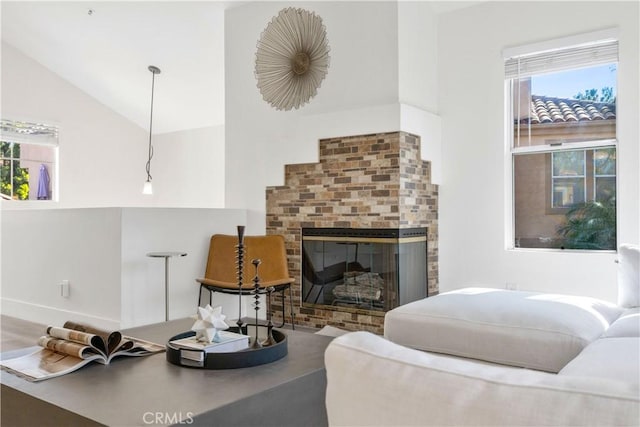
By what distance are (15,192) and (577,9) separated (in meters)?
6.70

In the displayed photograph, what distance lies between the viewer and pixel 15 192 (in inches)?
281

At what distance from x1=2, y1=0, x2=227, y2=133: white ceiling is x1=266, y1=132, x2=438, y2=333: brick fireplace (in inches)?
76.8

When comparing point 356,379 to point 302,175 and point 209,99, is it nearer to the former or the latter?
point 302,175

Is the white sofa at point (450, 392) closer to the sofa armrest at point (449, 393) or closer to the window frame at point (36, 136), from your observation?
the sofa armrest at point (449, 393)

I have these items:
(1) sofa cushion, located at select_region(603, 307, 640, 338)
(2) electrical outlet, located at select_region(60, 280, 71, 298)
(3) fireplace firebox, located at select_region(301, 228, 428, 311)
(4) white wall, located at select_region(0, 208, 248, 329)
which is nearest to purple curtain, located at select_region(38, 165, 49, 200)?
(4) white wall, located at select_region(0, 208, 248, 329)

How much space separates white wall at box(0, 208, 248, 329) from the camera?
14.1 feet

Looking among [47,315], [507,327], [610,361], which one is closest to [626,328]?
[507,327]

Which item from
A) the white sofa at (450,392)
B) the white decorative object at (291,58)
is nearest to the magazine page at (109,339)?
the white sofa at (450,392)

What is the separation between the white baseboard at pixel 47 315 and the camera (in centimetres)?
441

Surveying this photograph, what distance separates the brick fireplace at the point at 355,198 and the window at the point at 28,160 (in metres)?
3.82

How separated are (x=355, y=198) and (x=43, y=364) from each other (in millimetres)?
2933

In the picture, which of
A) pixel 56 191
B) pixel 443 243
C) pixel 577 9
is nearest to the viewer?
pixel 577 9

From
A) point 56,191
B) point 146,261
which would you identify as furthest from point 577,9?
point 56,191

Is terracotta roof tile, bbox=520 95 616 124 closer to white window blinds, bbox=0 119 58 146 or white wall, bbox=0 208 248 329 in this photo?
white wall, bbox=0 208 248 329
